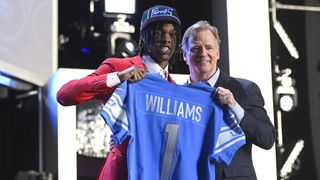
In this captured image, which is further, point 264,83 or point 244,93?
point 264,83

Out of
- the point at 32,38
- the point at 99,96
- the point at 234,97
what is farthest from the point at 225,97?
the point at 32,38

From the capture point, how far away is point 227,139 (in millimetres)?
2064

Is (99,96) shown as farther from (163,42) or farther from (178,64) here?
(178,64)

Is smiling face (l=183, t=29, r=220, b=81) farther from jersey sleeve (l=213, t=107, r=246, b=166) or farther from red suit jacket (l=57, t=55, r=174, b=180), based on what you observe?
red suit jacket (l=57, t=55, r=174, b=180)

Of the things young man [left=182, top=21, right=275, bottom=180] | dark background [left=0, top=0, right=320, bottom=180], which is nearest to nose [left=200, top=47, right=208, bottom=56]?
young man [left=182, top=21, right=275, bottom=180]

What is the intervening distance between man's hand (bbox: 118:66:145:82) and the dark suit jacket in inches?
13.1

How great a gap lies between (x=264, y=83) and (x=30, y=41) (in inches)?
51.5

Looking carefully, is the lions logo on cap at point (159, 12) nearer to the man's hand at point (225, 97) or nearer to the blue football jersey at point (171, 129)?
the blue football jersey at point (171, 129)

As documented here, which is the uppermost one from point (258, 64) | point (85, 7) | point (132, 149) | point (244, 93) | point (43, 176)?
point (85, 7)

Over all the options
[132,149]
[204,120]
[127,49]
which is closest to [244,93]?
[204,120]

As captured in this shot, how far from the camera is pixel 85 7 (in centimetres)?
313

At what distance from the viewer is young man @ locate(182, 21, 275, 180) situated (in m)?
2.07

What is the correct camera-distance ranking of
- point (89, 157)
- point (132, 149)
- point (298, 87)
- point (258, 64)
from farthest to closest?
point (298, 87), point (258, 64), point (89, 157), point (132, 149)

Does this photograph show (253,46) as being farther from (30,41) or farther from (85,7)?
(30,41)
